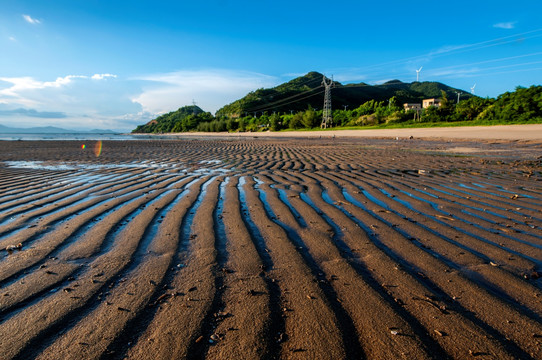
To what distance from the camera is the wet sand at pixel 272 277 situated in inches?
67.4

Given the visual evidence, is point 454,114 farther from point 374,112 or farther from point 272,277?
point 272,277

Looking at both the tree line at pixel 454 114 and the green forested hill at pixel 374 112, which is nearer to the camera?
the tree line at pixel 454 114

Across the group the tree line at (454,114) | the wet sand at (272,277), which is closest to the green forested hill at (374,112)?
the tree line at (454,114)

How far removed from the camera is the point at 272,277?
8.15 ft

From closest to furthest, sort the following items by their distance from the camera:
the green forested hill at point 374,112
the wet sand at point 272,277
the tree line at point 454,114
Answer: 1. the wet sand at point 272,277
2. the tree line at point 454,114
3. the green forested hill at point 374,112

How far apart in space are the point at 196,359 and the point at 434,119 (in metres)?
49.4

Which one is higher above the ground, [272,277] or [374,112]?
[374,112]

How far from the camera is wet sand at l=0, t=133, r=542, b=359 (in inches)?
67.4

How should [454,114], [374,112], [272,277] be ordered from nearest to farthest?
[272,277] < [454,114] < [374,112]

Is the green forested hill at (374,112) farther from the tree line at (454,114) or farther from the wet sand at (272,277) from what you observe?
the wet sand at (272,277)

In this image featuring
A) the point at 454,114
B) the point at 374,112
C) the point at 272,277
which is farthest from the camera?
the point at 374,112

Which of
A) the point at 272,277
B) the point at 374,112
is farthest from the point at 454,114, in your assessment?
the point at 272,277

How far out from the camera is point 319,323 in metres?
1.86

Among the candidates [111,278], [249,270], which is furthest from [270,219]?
[111,278]
